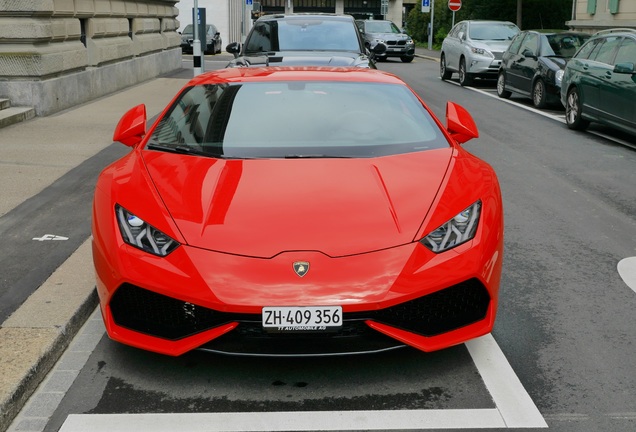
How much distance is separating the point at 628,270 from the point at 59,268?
3794 mm

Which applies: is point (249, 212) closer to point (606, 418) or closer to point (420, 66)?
point (606, 418)

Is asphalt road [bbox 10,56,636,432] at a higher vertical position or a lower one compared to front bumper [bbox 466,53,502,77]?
higher

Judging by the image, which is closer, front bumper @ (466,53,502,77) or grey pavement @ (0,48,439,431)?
grey pavement @ (0,48,439,431)

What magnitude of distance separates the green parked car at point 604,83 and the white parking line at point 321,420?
9.47 metres

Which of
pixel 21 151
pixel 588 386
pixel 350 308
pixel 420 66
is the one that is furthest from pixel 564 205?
pixel 420 66

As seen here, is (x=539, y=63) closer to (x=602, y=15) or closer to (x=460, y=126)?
(x=460, y=126)

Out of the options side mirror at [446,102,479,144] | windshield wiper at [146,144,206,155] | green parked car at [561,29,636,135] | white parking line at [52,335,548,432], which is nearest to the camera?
white parking line at [52,335,548,432]

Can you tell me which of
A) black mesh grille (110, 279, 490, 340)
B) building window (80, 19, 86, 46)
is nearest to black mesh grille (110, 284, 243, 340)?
black mesh grille (110, 279, 490, 340)

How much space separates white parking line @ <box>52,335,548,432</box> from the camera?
148 inches

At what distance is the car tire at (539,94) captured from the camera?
58.4ft

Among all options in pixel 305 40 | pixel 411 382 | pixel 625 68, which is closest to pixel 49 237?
pixel 411 382

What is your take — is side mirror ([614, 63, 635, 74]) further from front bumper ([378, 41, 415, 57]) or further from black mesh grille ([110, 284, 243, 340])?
front bumper ([378, 41, 415, 57])

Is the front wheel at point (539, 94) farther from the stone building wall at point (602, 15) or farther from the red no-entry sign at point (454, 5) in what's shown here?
the red no-entry sign at point (454, 5)

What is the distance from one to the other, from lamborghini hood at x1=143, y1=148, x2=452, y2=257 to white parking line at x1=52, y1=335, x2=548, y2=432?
73 cm
